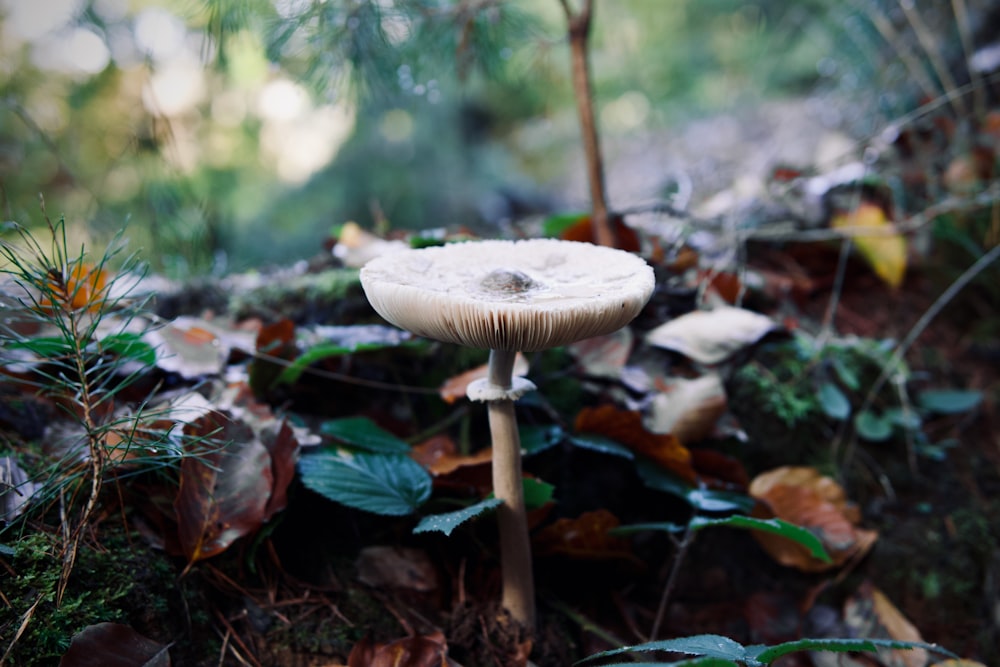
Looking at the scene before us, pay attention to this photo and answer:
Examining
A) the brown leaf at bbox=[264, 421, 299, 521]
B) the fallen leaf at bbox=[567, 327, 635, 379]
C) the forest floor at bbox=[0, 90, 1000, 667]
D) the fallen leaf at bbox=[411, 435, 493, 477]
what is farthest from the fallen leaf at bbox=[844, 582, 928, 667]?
the brown leaf at bbox=[264, 421, 299, 521]

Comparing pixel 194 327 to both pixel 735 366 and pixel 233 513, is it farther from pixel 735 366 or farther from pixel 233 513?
pixel 735 366

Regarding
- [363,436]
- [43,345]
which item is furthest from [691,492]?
[43,345]

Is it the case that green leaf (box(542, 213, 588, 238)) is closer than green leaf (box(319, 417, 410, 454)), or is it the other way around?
green leaf (box(319, 417, 410, 454))

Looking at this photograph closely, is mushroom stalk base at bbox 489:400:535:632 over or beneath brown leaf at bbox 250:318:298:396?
beneath

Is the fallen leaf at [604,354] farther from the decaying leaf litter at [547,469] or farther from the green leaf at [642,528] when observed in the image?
the green leaf at [642,528]

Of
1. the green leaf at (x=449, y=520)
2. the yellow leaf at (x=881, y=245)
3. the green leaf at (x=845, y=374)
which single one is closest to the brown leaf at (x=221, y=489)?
the green leaf at (x=449, y=520)

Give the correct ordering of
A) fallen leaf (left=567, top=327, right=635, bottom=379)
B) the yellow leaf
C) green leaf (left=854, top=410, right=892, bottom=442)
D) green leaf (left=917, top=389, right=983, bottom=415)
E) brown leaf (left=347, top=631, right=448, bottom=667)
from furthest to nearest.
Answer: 1. the yellow leaf
2. green leaf (left=917, top=389, right=983, bottom=415)
3. green leaf (left=854, top=410, right=892, bottom=442)
4. fallen leaf (left=567, top=327, right=635, bottom=379)
5. brown leaf (left=347, top=631, right=448, bottom=667)

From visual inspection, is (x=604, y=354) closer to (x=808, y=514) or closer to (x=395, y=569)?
(x=808, y=514)

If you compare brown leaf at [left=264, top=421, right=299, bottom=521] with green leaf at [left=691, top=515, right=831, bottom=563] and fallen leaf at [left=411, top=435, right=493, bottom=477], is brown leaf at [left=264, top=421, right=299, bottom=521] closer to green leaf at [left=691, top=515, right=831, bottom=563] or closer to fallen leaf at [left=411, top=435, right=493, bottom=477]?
fallen leaf at [left=411, top=435, right=493, bottom=477]
